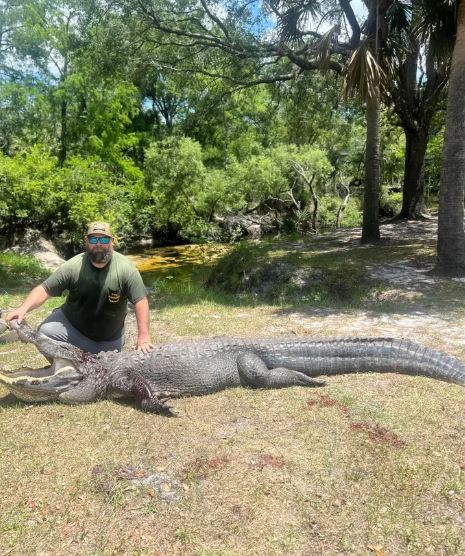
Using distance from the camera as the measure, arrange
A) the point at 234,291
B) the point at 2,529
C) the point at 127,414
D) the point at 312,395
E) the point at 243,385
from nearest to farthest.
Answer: the point at 2,529, the point at 127,414, the point at 312,395, the point at 243,385, the point at 234,291

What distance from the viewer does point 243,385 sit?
16.2ft

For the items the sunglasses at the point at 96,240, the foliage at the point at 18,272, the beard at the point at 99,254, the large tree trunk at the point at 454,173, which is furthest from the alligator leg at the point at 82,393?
the foliage at the point at 18,272

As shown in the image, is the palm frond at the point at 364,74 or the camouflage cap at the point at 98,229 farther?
the palm frond at the point at 364,74

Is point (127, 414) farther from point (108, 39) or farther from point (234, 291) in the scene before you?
point (108, 39)

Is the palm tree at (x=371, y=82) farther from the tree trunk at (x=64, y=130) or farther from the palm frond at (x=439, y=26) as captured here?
the tree trunk at (x=64, y=130)

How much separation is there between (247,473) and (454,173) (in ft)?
25.8

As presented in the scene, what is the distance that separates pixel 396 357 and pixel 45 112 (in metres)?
27.9

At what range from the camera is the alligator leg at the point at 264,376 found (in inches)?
190

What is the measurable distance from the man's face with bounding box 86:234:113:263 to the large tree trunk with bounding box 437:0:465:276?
7.14 m

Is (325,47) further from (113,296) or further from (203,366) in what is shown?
(203,366)

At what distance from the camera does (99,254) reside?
4.69 m

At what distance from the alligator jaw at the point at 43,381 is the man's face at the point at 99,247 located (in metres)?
1.06

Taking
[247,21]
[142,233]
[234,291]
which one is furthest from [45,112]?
[234,291]

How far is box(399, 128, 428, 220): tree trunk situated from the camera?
51.5 feet
